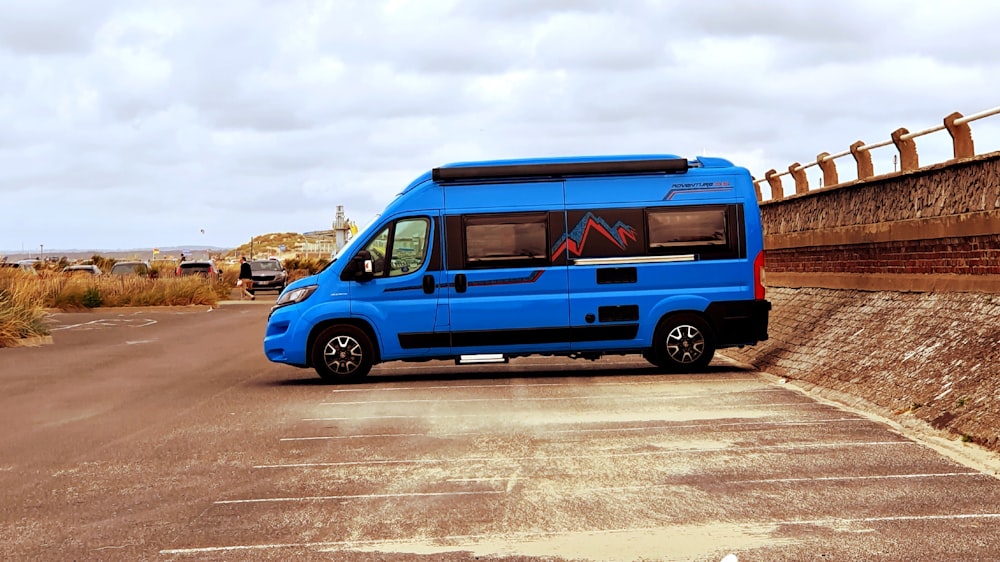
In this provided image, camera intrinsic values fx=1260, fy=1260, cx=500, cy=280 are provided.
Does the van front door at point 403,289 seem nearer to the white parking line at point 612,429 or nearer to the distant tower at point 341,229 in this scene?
the white parking line at point 612,429

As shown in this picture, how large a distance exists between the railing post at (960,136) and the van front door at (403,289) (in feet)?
21.1

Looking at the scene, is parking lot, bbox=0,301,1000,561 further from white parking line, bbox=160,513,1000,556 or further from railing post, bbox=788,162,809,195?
railing post, bbox=788,162,809,195

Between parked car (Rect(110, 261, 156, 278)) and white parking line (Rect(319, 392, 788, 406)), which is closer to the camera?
white parking line (Rect(319, 392, 788, 406))

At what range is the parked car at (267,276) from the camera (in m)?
51.9

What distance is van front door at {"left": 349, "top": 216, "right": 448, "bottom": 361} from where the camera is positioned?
640 inches

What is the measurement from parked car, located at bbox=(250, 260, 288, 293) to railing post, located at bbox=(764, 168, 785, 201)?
30.6 metres

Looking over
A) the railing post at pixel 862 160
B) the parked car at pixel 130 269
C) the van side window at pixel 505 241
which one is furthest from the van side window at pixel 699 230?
the parked car at pixel 130 269

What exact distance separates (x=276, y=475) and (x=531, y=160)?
8204 mm

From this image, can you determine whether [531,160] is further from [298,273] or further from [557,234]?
[298,273]

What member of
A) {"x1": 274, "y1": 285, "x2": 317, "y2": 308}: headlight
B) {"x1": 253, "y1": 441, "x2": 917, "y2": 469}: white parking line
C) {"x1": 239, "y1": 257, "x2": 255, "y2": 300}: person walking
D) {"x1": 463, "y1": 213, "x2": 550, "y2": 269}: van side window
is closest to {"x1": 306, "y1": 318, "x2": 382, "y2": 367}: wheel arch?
{"x1": 274, "y1": 285, "x2": 317, "y2": 308}: headlight

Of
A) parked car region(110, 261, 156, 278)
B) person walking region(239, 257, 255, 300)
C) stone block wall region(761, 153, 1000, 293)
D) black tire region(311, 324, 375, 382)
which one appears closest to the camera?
stone block wall region(761, 153, 1000, 293)

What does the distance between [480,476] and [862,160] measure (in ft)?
36.6

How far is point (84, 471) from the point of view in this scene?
31.2 feet

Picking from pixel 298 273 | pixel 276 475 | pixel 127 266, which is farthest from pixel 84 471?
pixel 298 273
